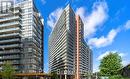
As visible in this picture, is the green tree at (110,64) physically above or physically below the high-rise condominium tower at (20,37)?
below

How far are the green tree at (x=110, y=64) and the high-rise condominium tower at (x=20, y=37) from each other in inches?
2923

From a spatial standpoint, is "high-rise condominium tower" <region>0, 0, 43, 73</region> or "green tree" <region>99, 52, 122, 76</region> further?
"high-rise condominium tower" <region>0, 0, 43, 73</region>

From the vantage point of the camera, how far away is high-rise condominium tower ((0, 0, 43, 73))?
14788cm

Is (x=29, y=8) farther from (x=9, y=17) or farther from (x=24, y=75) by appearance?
(x=24, y=75)

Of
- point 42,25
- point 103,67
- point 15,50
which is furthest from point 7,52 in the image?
point 103,67

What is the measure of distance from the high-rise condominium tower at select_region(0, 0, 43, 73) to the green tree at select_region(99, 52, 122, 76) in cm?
7423

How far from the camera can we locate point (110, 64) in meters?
75.7

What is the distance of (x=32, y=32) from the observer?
502ft

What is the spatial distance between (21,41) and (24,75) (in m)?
19.1

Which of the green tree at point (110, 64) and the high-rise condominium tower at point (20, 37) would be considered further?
the high-rise condominium tower at point (20, 37)

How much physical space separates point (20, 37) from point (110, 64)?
84292 millimetres

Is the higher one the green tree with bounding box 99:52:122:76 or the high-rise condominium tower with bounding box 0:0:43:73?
the high-rise condominium tower with bounding box 0:0:43:73

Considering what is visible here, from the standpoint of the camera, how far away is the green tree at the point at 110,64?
7500cm

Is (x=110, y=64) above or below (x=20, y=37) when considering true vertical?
below
